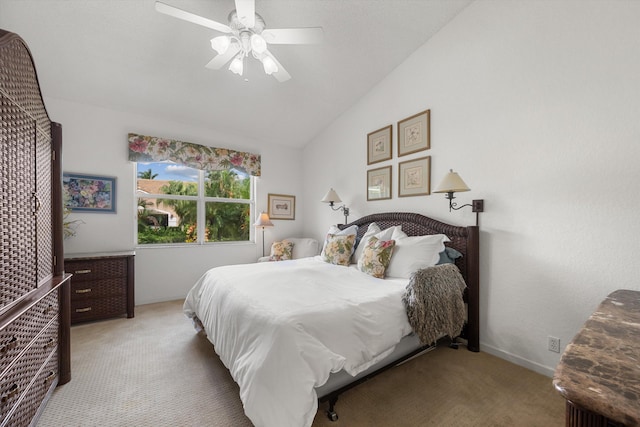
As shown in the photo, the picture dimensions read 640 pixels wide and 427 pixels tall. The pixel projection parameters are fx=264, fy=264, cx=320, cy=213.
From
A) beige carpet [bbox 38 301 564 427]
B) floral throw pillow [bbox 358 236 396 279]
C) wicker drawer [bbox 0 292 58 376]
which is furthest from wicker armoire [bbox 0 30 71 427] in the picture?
floral throw pillow [bbox 358 236 396 279]

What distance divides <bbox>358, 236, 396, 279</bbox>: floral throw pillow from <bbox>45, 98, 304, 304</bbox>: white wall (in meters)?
2.37

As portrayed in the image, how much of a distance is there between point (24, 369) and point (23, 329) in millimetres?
213

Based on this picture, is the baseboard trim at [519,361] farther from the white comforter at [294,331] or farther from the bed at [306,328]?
the white comforter at [294,331]

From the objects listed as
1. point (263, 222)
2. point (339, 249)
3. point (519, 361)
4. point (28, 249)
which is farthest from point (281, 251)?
point (519, 361)

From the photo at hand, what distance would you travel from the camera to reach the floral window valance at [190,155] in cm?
339

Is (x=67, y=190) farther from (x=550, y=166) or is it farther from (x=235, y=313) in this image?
(x=550, y=166)

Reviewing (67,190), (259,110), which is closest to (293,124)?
(259,110)

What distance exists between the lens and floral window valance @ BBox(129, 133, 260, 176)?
3388 millimetres

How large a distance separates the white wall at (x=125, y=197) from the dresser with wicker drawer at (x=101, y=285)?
385 millimetres

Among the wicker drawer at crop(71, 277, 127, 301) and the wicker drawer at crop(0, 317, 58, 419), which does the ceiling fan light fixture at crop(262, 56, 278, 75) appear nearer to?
the wicker drawer at crop(0, 317, 58, 419)

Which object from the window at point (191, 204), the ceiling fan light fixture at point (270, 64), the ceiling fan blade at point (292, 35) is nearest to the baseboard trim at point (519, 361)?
the ceiling fan blade at point (292, 35)

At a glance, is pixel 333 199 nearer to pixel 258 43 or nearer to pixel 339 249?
pixel 339 249

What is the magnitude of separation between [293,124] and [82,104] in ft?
8.43

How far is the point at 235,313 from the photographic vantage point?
166cm
